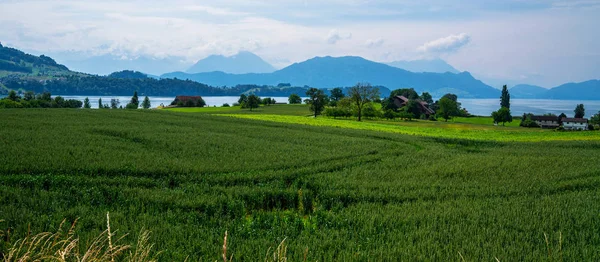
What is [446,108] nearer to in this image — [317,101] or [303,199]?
[317,101]

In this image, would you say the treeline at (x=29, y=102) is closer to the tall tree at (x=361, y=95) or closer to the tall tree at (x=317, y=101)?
the tall tree at (x=317, y=101)

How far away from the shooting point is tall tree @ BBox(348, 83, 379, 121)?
82.4m

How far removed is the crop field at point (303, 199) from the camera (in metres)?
10.1

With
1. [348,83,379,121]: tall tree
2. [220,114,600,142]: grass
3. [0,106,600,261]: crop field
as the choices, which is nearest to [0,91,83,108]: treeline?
[220,114,600,142]: grass

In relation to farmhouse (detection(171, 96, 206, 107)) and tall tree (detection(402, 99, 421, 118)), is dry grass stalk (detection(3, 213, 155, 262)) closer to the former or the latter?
tall tree (detection(402, 99, 421, 118))

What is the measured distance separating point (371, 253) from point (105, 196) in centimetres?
1050

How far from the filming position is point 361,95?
85.9m

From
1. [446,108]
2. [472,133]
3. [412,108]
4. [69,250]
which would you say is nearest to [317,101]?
[412,108]

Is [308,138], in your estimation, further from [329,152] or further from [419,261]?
[419,261]

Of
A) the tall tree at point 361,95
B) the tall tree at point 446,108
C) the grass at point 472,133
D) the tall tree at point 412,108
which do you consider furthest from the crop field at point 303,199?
the tall tree at point 446,108

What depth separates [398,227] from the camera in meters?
11.8

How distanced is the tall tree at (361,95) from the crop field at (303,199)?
54.6 m

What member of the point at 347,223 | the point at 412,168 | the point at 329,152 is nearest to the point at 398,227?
the point at 347,223

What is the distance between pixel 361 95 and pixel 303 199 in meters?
72.3
